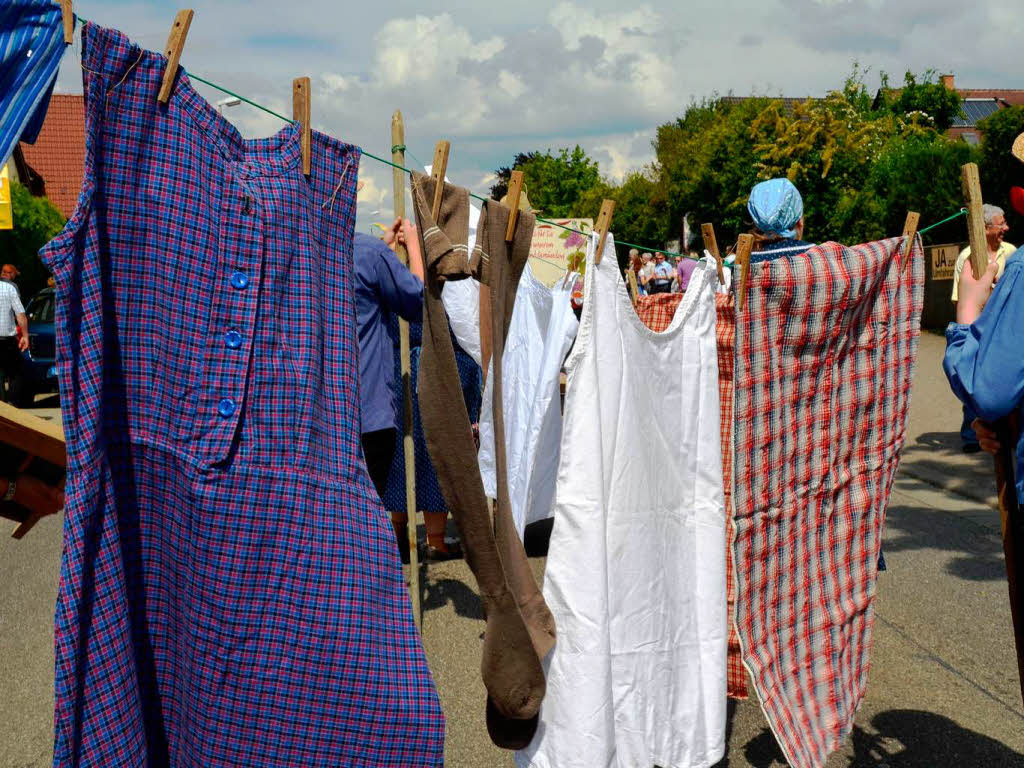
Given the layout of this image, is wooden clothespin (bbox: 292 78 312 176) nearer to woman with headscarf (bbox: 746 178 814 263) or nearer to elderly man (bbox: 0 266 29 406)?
woman with headscarf (bbox: 746 178 814 263)

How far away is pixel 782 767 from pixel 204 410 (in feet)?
8.33

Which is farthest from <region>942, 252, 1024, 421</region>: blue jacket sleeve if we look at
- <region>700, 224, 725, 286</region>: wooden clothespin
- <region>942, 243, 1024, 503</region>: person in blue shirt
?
<region>700, 224, 725, 286</region>: wooden clothespin

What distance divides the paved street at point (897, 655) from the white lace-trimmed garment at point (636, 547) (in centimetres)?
83

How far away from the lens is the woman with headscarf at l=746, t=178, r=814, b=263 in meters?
3.49

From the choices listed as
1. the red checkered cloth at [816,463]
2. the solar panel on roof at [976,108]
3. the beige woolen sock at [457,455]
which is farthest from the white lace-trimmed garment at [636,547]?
the solar panel on roof at [976,108]

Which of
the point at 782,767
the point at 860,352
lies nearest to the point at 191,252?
A: the point at 860,352

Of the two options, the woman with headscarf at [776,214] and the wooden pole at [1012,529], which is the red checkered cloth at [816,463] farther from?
the wooden pole at [1012,529]

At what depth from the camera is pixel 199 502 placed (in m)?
1.79

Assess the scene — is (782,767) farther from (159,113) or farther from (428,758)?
(159,113)

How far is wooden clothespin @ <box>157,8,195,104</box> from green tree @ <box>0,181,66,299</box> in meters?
18.3

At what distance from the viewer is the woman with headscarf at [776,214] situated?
349 centimetres

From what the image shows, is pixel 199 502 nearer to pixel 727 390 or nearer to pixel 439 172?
pixel 439 172

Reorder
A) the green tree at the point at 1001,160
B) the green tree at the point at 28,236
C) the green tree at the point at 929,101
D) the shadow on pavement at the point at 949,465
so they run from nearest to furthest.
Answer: the shadow on pavement at the point at 949,465
the green tree at the point at 1001,160
the green tree at the point at 28,236
the green tree at the point at 929,101

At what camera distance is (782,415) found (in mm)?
2992
